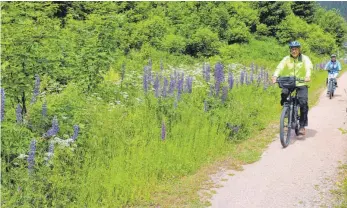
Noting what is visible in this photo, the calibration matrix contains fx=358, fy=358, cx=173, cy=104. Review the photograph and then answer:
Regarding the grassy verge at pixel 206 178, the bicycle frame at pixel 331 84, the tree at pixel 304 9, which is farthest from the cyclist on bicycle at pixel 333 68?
the tree at pixel 304 9

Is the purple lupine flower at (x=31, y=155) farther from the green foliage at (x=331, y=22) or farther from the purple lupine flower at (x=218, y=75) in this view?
the green foliage at (x=331, y=22)

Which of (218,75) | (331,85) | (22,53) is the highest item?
(22,53)

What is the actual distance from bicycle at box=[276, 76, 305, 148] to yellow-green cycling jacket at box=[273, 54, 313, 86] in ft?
0.84

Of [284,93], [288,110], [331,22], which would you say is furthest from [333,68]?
[331,22]

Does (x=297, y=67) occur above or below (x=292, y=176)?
above

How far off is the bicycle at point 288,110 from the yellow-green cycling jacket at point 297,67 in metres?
0.26

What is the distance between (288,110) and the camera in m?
7.56

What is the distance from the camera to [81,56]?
786cm

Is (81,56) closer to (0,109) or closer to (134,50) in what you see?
(0,109)

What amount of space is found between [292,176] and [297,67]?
106 inches

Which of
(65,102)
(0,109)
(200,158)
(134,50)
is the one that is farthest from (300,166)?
(134,50)

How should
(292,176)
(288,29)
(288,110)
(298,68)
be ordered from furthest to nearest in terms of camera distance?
(288,29)
(298,68)
(288,110)
(292,176)

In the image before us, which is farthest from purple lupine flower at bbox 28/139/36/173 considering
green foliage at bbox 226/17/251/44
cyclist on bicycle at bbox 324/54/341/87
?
green foliage at bbox 226/17/251/44

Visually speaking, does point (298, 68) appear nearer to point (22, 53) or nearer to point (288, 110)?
point (288, 110)
